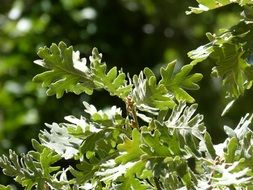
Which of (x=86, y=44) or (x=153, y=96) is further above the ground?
(x=153, y=96)

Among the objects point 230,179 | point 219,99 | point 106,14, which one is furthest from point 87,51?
point 230,179

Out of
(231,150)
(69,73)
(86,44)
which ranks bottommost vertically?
(86,44)

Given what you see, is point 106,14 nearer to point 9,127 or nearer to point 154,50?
point 154,50

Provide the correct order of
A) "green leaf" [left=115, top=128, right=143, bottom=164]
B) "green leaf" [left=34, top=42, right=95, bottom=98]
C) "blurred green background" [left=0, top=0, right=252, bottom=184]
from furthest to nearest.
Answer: "blurred green background" [left=0, top=0, right=252, bottom=184] < "green leaf" [left=34, top=42, right=95, bottom=98] < "green leaf" [left=115, top=128, right=143, bottom=164]

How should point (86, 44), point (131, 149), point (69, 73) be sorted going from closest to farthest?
point (131, 149) → point (69, 73) → point (86, 44)

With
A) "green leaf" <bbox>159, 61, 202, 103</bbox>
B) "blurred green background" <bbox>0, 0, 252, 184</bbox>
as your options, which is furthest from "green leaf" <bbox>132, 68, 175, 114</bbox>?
"blurred green background" <bbox>0, 0, 252, 184</bbox>

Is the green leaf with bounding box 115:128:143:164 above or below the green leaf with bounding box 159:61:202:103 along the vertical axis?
below

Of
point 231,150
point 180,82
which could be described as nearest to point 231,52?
point 180,82

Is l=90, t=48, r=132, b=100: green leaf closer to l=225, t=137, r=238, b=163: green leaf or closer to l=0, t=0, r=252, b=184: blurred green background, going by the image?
l=225, t=137, r=238, b=163: green leaf

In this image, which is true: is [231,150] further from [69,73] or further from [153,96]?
[69,73]
